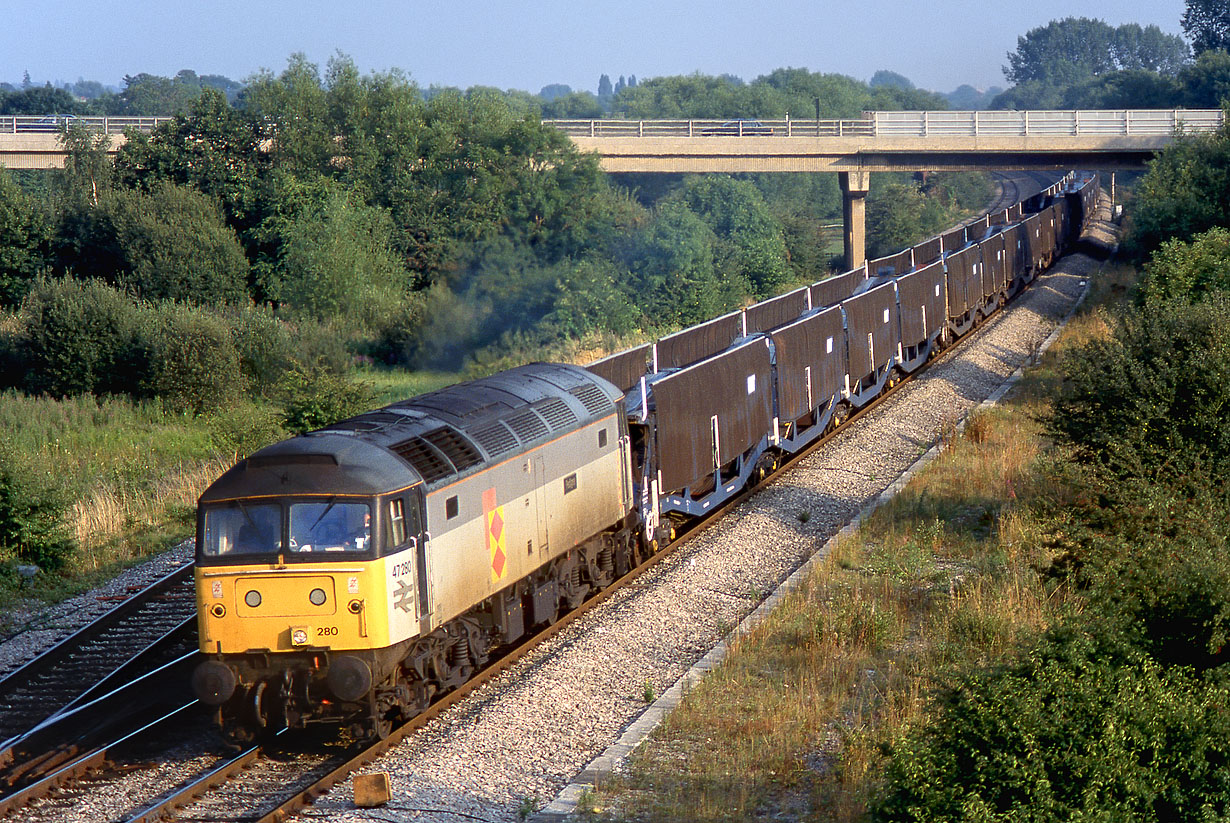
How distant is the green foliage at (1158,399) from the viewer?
15109mm

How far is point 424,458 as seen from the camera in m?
11.7

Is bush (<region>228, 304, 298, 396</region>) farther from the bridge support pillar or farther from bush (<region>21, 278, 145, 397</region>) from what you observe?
the bridge support pillar

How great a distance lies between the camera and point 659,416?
17.0 metres

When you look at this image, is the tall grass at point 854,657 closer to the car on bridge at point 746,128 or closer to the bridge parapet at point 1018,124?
the bridge parapet at point 1018,124

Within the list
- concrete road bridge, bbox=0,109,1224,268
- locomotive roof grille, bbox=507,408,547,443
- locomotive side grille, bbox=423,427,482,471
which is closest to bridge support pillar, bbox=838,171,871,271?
concrete road bridge, bbox=0,109,1224,268

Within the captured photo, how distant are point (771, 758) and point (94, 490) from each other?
677 inches

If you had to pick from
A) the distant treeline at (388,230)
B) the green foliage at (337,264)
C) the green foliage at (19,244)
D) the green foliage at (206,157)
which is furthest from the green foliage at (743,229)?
the green foliage at (19,244)

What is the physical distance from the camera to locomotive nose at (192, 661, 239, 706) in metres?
10.7

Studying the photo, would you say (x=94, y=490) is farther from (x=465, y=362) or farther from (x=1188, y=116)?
(x=1188, y=116)

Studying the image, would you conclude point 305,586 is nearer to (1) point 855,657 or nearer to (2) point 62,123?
(1) point 855,657

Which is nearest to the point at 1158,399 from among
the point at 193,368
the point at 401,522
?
the point at 401,522

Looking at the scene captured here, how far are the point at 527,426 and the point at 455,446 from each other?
152cm

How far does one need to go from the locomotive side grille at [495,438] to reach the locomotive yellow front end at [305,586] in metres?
1.62

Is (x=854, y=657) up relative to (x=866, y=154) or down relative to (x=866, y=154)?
down
